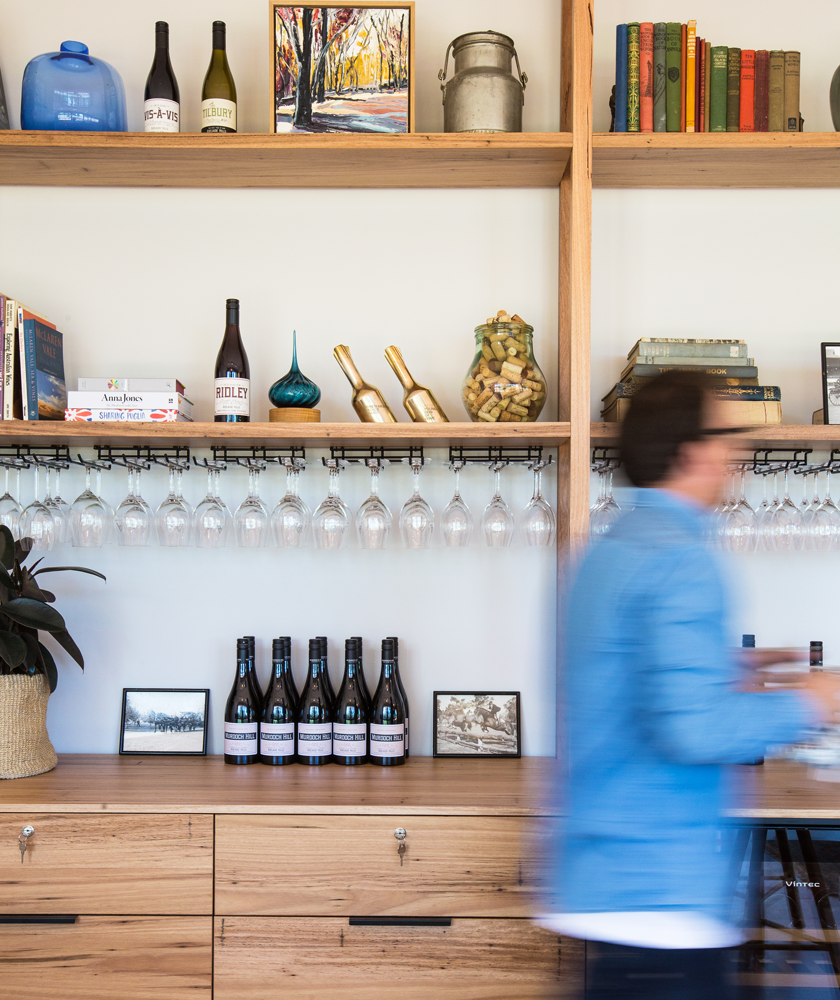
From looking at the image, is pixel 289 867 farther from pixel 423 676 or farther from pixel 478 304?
pixel 478 304

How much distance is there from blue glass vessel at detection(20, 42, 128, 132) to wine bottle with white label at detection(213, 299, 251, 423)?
22.1 inches

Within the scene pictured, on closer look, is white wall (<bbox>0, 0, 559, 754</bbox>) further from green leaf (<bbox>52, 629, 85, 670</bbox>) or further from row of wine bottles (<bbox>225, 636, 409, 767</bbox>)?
green leaf (<bbox>52, 629, 85, 670</bbox>)

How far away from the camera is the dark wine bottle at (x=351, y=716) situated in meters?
2.04

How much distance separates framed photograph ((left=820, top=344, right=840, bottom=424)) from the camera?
2.05m

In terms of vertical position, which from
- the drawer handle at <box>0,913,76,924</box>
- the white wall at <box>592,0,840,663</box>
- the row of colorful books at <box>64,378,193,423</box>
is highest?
the white wall at <box>592,0,840,663</box>

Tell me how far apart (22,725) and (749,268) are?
85.8 inches

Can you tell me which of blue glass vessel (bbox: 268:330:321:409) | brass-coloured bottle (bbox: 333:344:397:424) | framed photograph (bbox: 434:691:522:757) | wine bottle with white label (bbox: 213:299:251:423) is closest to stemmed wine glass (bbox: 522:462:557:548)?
brass-coloured bottle (bbox: 333:344:397:424)

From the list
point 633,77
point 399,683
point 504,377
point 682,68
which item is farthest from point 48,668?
point 682,68

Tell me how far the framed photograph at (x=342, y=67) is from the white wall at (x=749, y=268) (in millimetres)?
580

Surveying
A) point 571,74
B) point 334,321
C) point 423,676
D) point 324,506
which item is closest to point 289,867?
point 423,676

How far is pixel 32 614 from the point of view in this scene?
6.22 ft

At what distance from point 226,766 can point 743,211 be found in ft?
6.52

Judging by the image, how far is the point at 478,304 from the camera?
2262mm

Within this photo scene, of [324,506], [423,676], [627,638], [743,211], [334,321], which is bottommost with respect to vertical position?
[423,676]
